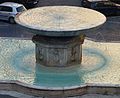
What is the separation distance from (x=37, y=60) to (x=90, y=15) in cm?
292

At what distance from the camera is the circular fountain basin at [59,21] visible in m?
14.2

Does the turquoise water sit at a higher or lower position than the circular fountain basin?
A: lower

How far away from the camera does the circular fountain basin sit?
14188 mm

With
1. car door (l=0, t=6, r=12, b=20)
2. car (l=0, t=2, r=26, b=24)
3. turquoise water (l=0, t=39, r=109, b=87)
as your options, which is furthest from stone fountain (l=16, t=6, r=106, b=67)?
car door (l=0, t=6, r=12, b=20)

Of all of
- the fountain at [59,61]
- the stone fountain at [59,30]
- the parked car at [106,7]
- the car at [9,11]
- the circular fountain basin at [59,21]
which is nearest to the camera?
the fountain at [59,61]

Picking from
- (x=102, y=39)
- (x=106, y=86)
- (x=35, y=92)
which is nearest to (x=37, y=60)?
(x=35, y=92)

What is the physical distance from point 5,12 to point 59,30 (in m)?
9.86

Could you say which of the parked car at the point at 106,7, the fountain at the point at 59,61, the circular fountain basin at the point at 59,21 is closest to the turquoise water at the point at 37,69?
the fountain at the point at 59,61

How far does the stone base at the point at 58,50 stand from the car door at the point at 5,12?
26.0 feet

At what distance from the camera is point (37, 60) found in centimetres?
1598

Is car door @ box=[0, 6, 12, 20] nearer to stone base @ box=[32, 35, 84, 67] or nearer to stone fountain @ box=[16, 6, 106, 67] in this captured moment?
stone fountain @ box=[16, 6, 106, 67]

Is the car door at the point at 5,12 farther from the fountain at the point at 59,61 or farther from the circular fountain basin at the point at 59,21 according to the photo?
the circular fountain basin at the point at 59,21

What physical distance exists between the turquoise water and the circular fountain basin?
179 centimetres

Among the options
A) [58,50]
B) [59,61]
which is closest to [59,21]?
[58,50]
